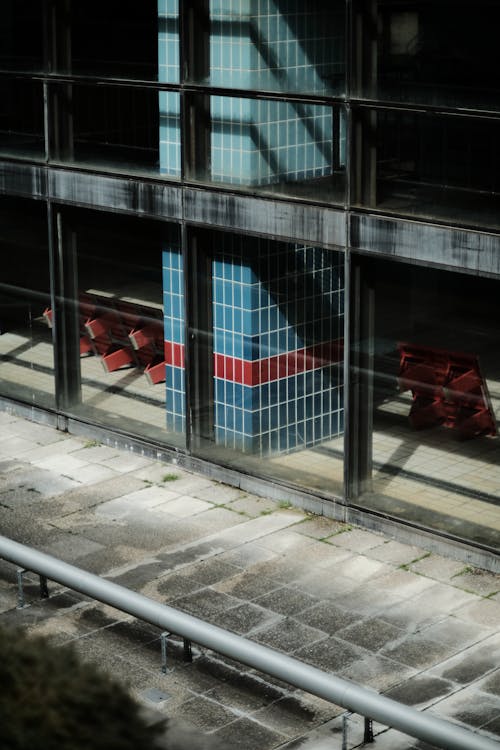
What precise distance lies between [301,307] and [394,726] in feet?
17.4

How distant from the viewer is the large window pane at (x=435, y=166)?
10820mm

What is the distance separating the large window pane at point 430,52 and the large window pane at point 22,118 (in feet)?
14.4

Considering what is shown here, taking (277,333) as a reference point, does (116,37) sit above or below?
above

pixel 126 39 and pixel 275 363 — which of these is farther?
pixel 126 39

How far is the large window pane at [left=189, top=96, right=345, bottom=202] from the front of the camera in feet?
39.5

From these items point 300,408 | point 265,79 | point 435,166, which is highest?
point 265,79

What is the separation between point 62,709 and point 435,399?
7740 mm

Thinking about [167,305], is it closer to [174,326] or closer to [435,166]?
[174,326]

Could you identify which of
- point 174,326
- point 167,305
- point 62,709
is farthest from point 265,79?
point 62,709

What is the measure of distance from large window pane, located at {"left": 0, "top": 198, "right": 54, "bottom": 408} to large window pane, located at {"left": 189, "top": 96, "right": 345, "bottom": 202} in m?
2.75

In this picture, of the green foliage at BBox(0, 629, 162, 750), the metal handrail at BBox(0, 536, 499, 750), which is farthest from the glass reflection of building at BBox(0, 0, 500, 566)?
the green foliage at BBox(0, 629, 162, 750)

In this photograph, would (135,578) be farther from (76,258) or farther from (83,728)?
(83,728)

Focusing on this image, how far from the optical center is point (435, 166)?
11.2 m

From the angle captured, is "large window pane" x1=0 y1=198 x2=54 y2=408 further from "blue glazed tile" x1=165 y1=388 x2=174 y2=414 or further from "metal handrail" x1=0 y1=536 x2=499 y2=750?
"metal handrail" x1=0 y1=536 x2=499 y2=750
